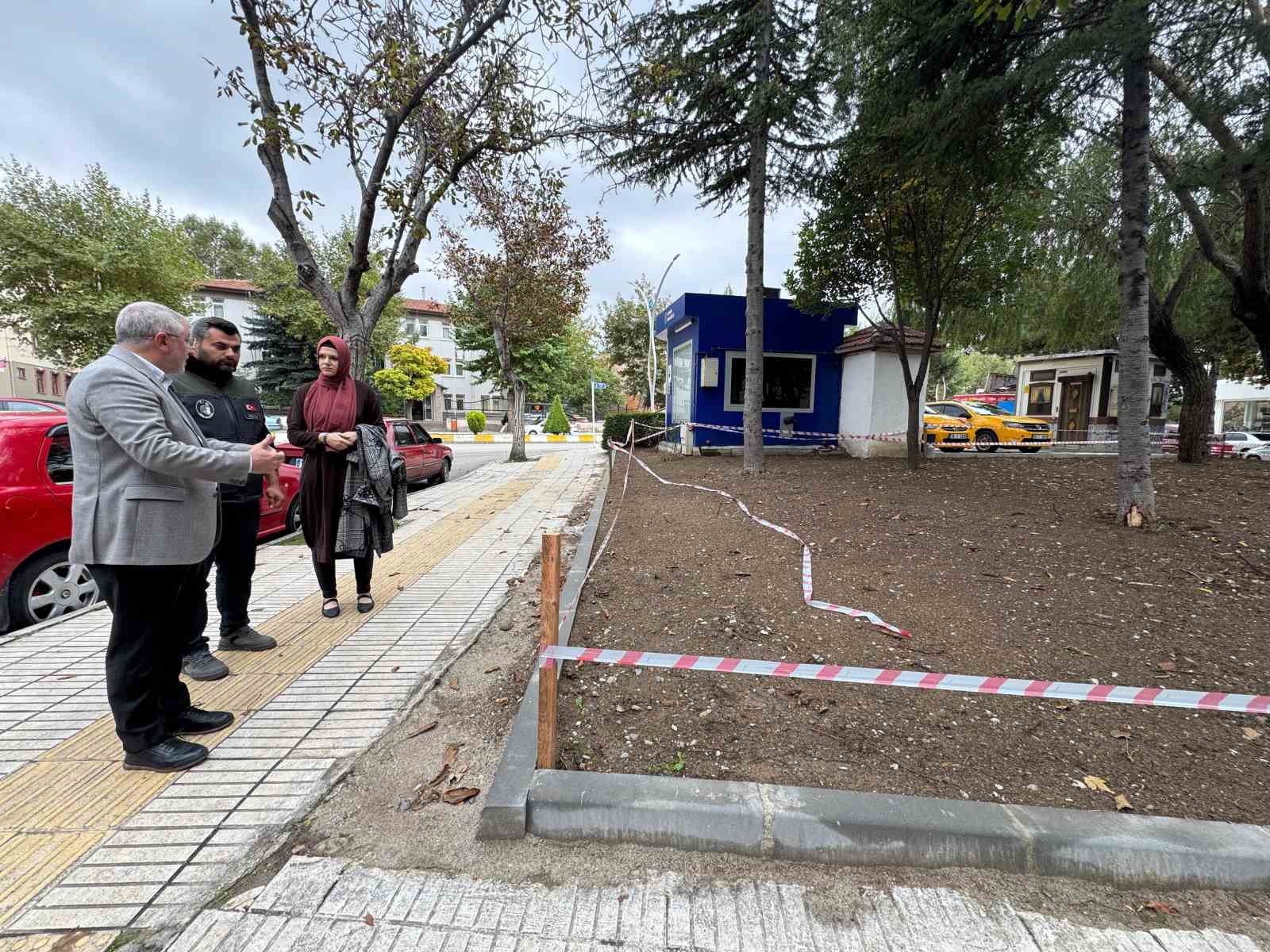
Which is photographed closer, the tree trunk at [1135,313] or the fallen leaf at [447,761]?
the fallen leaf at [447,761]

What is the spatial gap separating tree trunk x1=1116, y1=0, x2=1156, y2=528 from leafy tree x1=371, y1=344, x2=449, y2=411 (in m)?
33.7

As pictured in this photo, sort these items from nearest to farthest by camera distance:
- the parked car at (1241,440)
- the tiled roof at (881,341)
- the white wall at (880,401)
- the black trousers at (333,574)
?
the black trousers at (333,574)
the tiled roof at (881,341)
the white wall at (880,401)
the parked car at (1241,440)

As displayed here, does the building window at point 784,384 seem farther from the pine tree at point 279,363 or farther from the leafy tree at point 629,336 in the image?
the pine tree at point 279,363

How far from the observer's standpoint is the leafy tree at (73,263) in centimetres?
1683

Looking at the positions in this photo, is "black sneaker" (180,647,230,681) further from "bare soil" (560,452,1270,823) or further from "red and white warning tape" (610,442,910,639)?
"red and white warning tape" (610,442,910,639)

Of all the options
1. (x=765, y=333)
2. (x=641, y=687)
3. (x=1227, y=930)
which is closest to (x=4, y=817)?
(x=641, y=687)

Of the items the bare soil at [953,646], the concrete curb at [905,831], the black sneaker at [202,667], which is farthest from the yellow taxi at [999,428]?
the black sneaker at [202,667]

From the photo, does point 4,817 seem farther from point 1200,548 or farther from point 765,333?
point 765,333

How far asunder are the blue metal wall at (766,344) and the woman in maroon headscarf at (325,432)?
11171 mm

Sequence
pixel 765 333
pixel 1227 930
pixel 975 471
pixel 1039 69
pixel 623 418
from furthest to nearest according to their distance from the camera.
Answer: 1. pixel 623 418
2. pixel 765 333
3. pixel 975 471
4. pixel 1039 69
5. pixel 1227 930

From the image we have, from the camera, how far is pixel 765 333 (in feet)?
46.6

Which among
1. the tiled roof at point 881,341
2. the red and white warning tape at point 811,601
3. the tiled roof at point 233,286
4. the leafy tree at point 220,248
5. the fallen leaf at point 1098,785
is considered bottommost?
the fallen leaf at point 1098,785

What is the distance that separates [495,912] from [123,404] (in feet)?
7.47

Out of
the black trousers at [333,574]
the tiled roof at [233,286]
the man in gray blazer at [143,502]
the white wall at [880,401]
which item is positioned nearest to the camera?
the man in gray blazer at [143,502]
